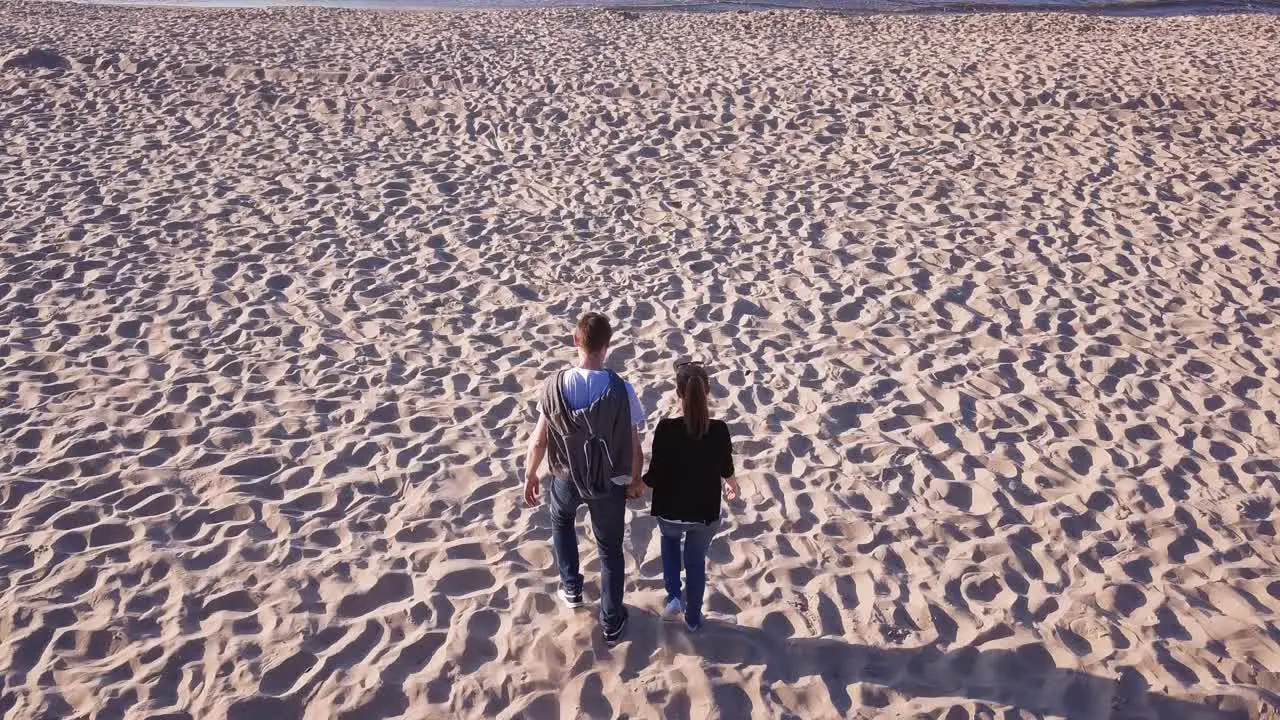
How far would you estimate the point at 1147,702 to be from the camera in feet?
12.7

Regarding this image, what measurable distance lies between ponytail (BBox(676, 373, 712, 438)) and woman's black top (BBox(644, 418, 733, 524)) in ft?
0.15

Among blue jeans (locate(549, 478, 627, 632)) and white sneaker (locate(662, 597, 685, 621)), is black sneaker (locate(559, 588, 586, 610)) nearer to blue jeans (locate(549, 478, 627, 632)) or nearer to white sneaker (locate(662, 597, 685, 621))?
blue jeans (locate(549, 478, 627, 632))

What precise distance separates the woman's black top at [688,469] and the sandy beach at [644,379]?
0.67m

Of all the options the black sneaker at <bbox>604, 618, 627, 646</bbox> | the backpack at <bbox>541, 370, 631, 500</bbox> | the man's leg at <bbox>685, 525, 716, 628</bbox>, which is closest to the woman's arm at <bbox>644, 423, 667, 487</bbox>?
the backpack at <bbox>541, 370, 631, 500</bbox>

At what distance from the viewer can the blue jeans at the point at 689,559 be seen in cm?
392

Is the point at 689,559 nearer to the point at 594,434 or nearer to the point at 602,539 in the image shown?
the point at 602,539

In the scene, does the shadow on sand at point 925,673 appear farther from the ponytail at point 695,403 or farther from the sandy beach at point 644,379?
the ponytail at point 695,403

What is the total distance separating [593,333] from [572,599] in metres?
1.25

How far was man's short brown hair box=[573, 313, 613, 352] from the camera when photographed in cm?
364

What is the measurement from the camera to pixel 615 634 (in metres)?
4.11

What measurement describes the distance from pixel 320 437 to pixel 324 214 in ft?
11.5

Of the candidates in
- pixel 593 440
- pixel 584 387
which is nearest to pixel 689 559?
pixel 593 440

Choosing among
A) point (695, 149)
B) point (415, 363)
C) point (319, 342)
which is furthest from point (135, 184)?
point (695, 149)

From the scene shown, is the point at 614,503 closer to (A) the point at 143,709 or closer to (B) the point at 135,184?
(A) the point at 143,709
